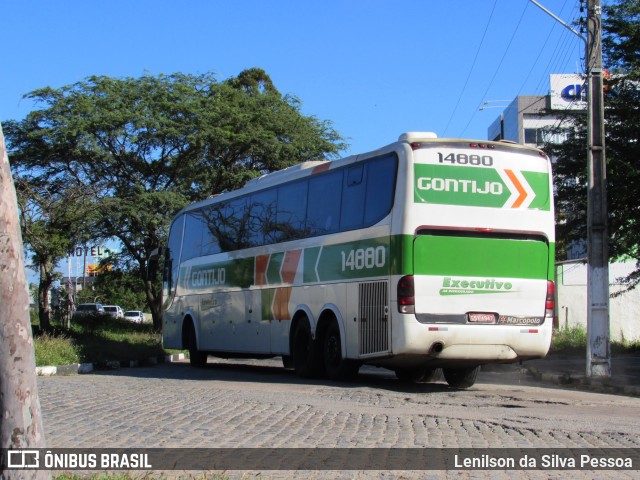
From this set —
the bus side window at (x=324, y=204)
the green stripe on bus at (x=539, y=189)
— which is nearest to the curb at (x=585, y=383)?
the green stripe on bus at (x=539, y=189)

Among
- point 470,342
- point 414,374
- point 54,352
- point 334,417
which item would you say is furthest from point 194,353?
point 334,417

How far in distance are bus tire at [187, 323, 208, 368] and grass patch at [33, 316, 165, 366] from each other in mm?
1749

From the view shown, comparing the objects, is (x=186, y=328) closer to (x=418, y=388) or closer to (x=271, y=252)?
(x=271, y=252)

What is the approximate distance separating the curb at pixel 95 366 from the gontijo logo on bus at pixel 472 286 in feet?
30.7

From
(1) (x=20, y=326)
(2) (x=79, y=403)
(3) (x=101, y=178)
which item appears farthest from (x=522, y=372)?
(3) (x=101, y=178)

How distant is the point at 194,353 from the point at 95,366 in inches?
107

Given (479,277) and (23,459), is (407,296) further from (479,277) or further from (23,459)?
(23,459)

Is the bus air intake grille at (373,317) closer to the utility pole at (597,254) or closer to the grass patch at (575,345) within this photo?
the utility pole at (597,254)

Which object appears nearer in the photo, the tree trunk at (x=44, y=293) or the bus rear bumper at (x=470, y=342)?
the bus rear bumper at (x=470, y=342)

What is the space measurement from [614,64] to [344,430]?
52.2 ft

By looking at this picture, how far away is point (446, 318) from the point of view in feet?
44.8

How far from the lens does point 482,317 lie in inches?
547

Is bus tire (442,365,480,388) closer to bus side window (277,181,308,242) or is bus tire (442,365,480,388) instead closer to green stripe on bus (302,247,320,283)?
green stripe on bus (302,247,320,283)

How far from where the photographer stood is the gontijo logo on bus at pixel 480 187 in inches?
543
